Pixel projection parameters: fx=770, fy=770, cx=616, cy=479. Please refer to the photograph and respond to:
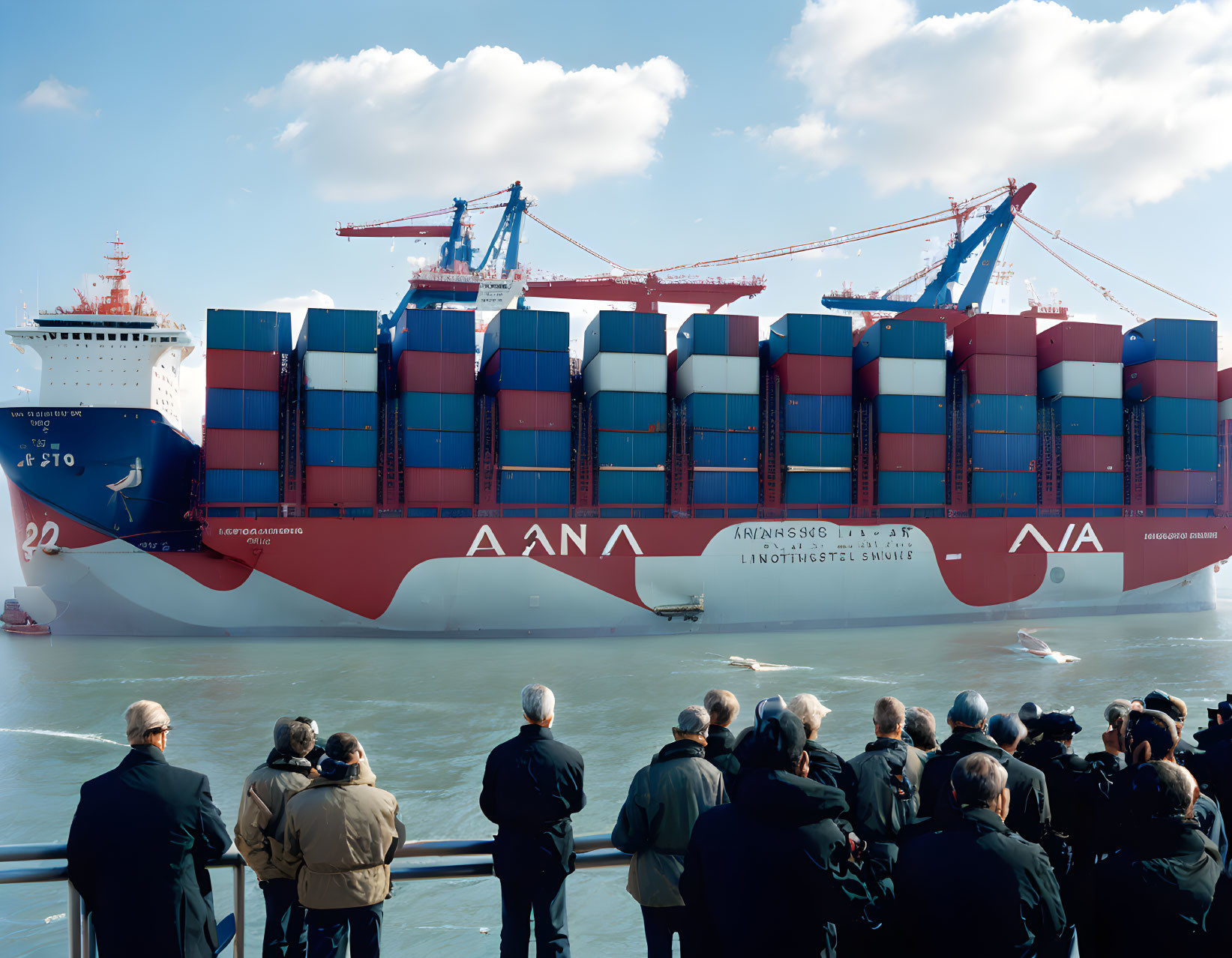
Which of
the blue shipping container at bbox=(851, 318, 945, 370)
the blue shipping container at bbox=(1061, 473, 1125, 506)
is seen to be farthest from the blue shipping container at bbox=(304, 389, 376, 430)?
the blue shipping container at bbox=(1061, 473, 1125, 506)

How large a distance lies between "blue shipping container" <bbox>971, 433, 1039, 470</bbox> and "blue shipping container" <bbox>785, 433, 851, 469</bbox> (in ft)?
15.5

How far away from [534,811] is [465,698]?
1257cm

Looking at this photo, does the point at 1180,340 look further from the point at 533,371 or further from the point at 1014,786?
the point at 1014,786

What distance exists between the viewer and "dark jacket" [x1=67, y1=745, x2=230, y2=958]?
276 centimetres

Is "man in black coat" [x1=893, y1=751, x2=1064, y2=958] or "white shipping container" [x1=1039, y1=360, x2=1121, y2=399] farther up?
"white shipping container" [x1=1039, y1=360, x2=1121, y2=399]

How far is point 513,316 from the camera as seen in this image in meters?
24.8

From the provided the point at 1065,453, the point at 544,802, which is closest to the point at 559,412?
the point at 1065,453

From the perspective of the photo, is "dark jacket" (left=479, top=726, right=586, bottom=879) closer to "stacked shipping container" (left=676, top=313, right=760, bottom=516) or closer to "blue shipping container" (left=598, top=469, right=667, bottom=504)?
"blue shipping container" (left=598, top=469, right=667, bottom=504)

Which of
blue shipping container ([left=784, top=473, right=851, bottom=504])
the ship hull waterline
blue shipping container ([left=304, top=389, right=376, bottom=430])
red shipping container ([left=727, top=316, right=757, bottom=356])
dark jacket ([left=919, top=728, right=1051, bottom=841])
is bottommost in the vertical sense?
the ship hull waterline

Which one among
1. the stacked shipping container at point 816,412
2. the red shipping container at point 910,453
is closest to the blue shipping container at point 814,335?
the stacked shipping container at point 816,412

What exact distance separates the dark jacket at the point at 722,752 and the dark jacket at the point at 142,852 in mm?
2040

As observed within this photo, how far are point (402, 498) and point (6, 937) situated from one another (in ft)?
60.3

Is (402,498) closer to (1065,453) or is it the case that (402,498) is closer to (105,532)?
(105,532)

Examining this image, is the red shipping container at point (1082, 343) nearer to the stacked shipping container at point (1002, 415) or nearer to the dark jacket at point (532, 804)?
the stacked shipping container at point (1002, 415)
